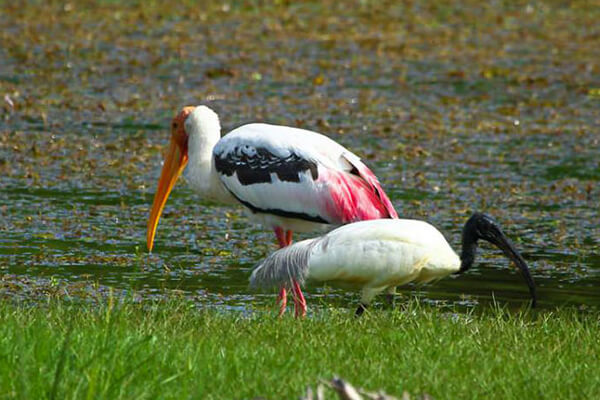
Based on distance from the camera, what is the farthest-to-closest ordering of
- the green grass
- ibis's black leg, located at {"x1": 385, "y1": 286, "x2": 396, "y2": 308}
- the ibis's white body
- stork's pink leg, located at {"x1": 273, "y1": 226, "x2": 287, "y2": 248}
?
stork's pink leg, located at {"x1": 273, "y1": 226, "x2": 287, "y2": 248}
ibis's black leg, located at {"x1": 385, "y1": 286, "x2": 396, "y2": 308}
the ibis's white body
the green grass

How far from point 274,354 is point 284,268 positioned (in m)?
1.25

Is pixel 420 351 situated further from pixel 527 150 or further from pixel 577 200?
pixel 527 150

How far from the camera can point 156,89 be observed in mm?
13836

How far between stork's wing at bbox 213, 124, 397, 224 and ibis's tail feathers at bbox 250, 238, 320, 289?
68 cm

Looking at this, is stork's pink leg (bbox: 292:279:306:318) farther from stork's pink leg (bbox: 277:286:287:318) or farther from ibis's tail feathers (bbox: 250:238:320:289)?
ibis's tail feathers (bbox: 250:238:320:289)

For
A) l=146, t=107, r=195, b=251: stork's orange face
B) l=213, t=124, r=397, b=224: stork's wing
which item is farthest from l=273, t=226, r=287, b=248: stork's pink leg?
l=146, t=107, r=195, b=251: stork's orange face

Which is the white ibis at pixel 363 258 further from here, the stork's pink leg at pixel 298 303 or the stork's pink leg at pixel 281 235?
the stork's pink leg at pixel 281 235

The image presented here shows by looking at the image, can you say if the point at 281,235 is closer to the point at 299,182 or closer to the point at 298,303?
the point at 299,182

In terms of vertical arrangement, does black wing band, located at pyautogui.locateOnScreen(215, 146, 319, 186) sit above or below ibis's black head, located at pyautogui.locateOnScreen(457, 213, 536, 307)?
above

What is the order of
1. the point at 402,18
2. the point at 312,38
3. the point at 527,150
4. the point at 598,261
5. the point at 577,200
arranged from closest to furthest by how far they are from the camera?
the point at 598,261 < the point at 577,200 < the point at 527,150 < the point at 312,38 < the point at 402,18

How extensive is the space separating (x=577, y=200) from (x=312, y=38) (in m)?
6.95

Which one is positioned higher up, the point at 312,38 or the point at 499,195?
the point at 312,38

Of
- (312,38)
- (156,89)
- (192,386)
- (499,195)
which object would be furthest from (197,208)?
(312,38)

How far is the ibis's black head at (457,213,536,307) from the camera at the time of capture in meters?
7.23
